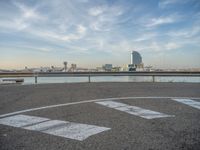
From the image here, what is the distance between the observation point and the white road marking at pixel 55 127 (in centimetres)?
482

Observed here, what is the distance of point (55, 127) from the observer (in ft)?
17.6

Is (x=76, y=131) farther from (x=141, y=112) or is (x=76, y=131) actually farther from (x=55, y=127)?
(x=141, y=112)

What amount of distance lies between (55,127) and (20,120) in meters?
1.33

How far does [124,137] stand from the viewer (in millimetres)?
4621

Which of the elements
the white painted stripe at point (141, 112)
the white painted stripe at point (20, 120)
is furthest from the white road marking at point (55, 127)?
the white painted stripe at point (141, 112)

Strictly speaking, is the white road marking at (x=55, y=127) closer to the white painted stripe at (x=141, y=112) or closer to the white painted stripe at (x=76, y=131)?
the white painted stripe at (x=76, y=131)

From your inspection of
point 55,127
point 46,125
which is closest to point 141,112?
point 55,127

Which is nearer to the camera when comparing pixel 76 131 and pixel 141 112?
pixel 76 131

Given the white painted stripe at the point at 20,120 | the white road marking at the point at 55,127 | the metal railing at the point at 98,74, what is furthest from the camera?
the metal railing at the point at 98,74

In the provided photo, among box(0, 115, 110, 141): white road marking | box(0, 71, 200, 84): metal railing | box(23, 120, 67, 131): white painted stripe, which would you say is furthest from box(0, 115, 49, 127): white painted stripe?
box(0, 71, 200, 84): metal railing

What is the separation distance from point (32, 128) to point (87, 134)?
1.43 meters

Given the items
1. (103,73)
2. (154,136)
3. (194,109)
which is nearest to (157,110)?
(194,109)

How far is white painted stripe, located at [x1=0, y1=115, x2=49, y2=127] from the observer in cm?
571

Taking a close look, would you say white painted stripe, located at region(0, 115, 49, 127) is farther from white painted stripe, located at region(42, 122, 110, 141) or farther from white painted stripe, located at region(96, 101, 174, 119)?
white painted stripe, located at region(96, 101, 174, 119)
